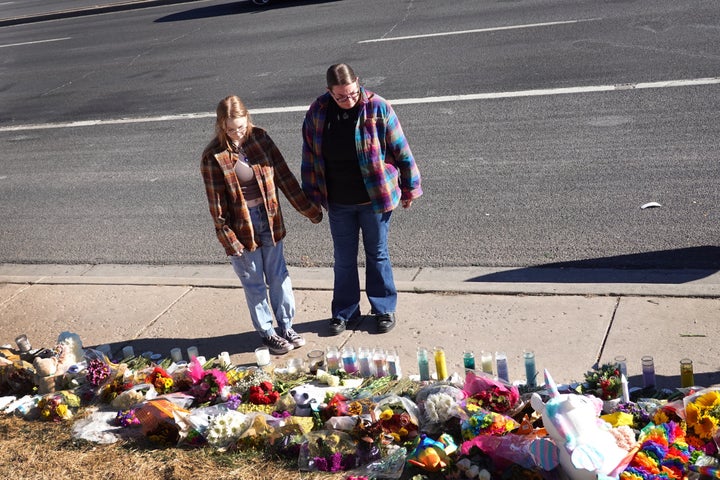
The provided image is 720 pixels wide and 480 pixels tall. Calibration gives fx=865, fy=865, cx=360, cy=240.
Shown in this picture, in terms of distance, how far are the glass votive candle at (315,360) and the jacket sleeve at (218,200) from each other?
32.2 inches

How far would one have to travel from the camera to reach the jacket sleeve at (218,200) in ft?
17.9

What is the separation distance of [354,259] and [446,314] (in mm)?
755

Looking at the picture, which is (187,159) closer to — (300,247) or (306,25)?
(300,247)

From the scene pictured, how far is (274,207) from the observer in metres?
5.62

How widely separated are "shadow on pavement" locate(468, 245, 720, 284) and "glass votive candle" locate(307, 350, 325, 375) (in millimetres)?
1666

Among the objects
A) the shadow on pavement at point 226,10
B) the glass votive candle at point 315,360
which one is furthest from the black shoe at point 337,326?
the shadow on pavement at point 226,10

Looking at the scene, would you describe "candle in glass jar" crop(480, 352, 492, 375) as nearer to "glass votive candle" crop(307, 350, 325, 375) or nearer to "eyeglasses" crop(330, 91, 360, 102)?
"glass votive candle" crop(307, 350, 325, 375)

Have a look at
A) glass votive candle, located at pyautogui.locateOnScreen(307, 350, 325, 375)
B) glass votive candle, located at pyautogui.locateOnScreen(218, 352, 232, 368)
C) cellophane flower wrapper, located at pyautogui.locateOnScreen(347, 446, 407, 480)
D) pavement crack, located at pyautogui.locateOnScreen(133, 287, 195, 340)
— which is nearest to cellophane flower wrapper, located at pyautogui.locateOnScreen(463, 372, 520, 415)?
cellophane flower wrapper, located at pyautogui.locateOnScreen(347, 446, 407, 480)

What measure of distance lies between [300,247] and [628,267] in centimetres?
290

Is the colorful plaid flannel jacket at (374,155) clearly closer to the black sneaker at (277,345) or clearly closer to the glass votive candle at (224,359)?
the black sneaker at (277,345)

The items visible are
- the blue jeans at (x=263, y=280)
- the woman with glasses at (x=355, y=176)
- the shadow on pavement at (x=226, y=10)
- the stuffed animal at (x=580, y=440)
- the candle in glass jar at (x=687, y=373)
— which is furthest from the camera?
the shadow on pavement at (x=226, y=10)

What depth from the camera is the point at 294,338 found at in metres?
5.95

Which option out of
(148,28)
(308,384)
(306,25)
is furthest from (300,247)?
(148,28)

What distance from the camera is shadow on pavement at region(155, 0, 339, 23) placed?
19.6 meters
